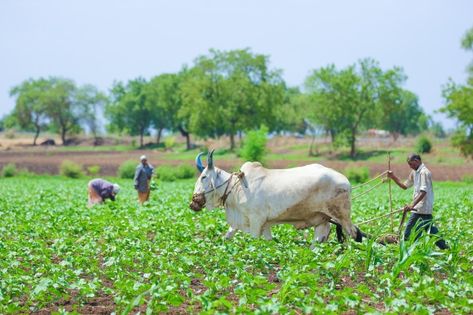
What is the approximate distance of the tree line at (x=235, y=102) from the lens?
6228 cm

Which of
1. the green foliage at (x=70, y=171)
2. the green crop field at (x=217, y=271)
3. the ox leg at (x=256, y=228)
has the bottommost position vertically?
the green foliage at (x=70, y=171)

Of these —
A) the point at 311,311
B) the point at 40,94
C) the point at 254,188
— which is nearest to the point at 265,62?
the point at 40,94

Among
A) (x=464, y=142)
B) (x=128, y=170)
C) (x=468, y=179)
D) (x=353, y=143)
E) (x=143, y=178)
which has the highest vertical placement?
(x=464, y=142)

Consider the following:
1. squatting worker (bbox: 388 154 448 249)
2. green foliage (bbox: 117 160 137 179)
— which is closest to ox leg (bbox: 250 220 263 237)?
squatting worker (bbox: 388 154 448 249)

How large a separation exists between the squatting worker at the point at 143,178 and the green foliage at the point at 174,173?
2102cm

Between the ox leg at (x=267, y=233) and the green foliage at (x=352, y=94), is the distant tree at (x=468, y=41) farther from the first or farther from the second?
the ox leg at (x=267, y=233)

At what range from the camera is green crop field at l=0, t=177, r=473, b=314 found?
7.09 meters

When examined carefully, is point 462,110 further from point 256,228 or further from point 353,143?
point 256,228

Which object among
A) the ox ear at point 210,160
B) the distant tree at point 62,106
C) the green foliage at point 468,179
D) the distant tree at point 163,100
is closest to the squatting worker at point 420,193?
the ox ear at point 210,160

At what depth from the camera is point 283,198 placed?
433 inches

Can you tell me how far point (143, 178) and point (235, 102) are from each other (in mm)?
51323

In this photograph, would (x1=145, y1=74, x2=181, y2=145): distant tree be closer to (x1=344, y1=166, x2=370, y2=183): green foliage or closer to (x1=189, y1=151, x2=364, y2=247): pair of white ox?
(x1=344, y1=166, x2=370, y2=183): green foliage

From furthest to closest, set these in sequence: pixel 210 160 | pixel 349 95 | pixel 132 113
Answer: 1. pixel 132 113
2. pixel 349 95
3. pixel 210 160

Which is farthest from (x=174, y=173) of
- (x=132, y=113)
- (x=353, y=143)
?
(x=132, y=113)
